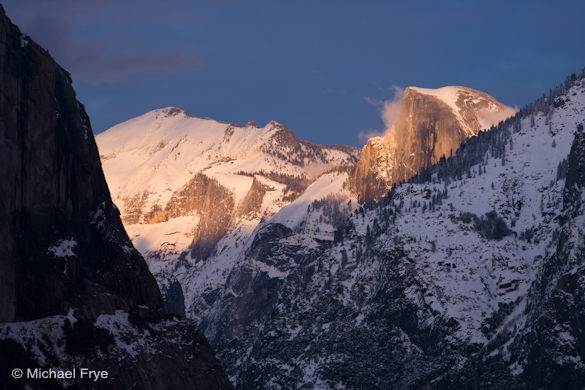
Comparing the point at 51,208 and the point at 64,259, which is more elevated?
the point at 51,208

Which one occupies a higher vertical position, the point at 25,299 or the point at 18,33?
the point at 18,33

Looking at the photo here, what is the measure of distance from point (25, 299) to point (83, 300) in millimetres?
9336

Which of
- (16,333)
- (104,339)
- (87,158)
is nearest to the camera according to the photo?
(16,333)

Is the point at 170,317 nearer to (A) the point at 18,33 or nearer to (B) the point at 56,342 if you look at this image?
(B) the point at 56,342

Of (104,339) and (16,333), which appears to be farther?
(104,339)

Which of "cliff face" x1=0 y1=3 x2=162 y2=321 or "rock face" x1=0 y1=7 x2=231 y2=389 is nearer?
"rock face" x1=0 y1=7 x2=231 y2=389

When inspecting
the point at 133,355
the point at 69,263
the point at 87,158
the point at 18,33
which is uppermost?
the point at 18,33

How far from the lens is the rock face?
15888 centimetres

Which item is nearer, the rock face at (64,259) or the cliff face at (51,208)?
the rock face at (64,259)

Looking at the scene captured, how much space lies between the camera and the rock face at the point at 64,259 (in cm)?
15888

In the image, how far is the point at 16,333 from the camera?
154625 mm

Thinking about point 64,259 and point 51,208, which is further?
point 51,208

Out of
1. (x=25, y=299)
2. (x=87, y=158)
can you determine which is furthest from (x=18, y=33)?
(x=25, y=299)

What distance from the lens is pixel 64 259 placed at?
550 ft
